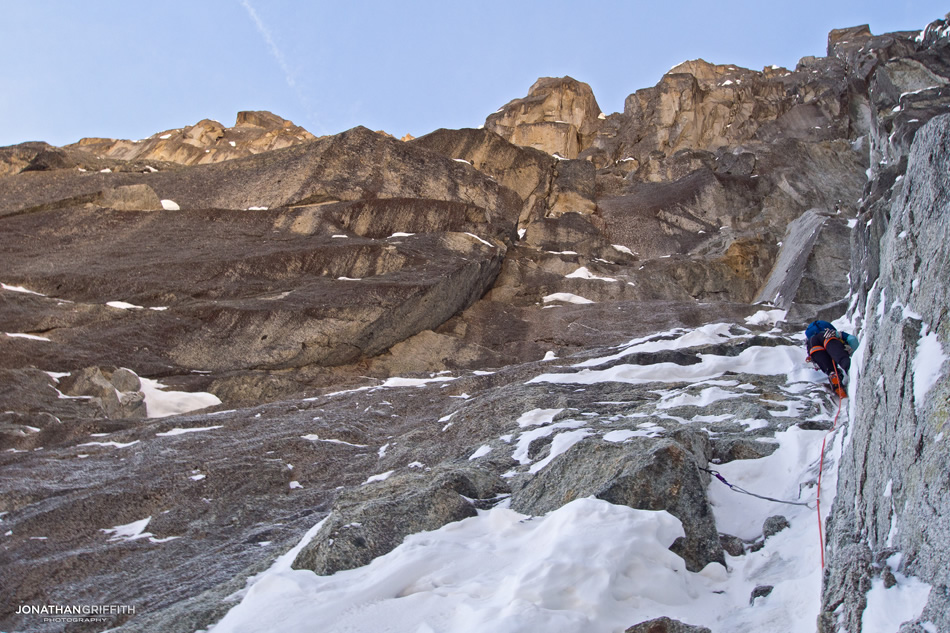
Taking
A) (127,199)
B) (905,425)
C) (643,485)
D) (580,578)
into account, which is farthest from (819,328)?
(127,199)

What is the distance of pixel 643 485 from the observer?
25.3ft

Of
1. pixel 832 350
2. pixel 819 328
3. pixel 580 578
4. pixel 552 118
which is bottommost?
pixel 580 578

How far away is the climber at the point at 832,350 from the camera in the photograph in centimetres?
1146

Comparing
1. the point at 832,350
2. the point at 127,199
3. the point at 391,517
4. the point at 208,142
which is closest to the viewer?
the point at 391,517

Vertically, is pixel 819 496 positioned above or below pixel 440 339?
below

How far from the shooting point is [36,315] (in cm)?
2558

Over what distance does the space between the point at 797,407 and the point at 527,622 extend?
763cm

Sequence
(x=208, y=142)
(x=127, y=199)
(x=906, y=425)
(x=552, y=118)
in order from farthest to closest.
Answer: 1. (x=208, y=142)
2. (x=552, y=118)
3. (x=127, y=199)
4. (x=906, y=425)

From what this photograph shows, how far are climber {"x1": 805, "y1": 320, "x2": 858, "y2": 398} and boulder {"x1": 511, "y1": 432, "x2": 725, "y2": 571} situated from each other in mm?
4070

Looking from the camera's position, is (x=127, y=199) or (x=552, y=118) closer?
(x=127, y=199)

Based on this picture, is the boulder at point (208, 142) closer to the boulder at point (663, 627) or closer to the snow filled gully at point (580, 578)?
the snow filled gully at point (580, 578)

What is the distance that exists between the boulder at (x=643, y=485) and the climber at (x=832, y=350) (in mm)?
4070

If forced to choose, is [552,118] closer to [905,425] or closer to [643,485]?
[643,485]

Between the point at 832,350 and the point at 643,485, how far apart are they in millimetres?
5607
